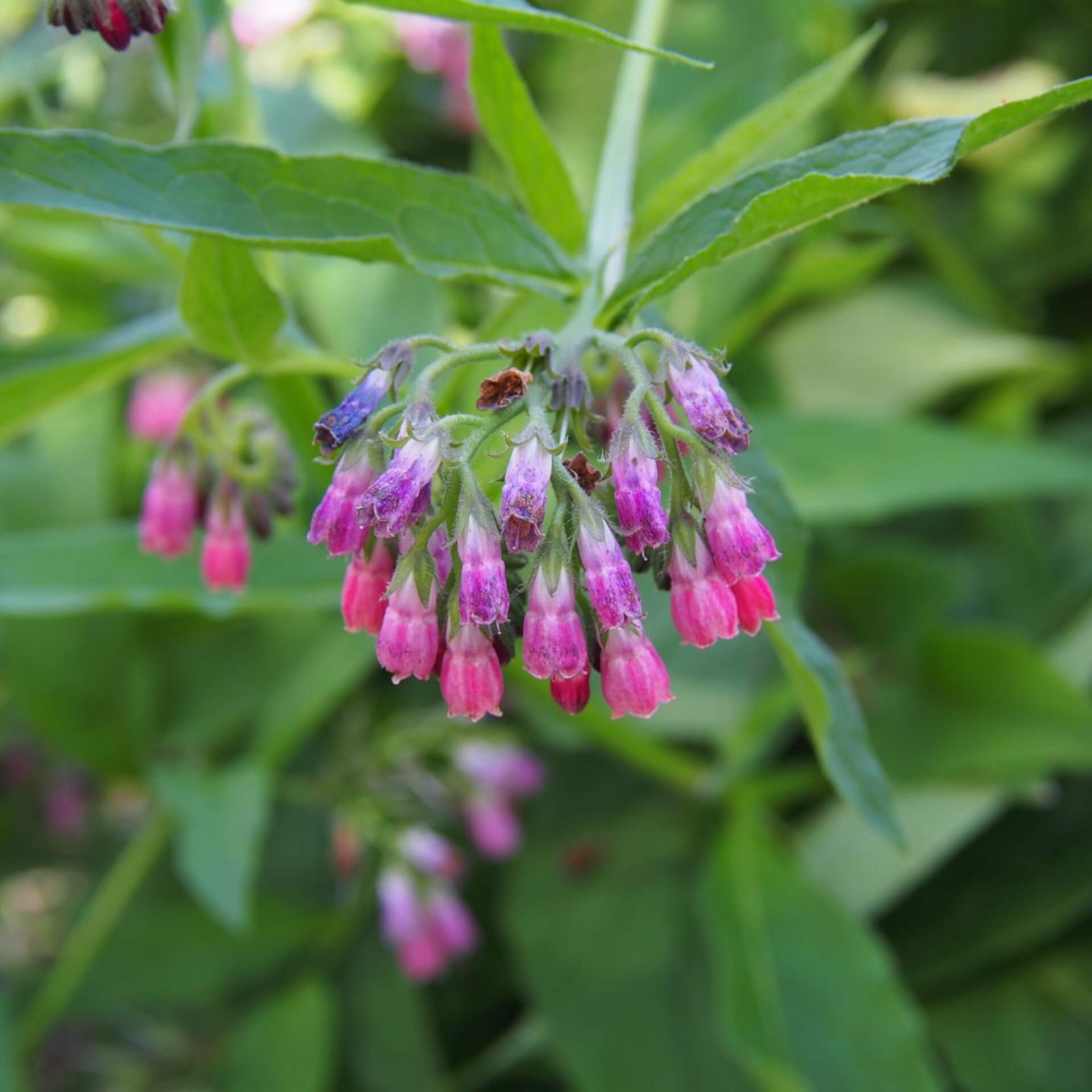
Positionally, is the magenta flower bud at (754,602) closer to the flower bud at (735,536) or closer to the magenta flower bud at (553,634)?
the flower bud at (735,536)

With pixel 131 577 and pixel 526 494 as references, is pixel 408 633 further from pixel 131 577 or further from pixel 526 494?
pixel 131 577

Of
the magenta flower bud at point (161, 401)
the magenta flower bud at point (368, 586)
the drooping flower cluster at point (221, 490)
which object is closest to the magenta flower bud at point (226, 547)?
the drooping flower cluster at point (221, 490)

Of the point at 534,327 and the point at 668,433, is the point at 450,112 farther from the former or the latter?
the point at 668,433

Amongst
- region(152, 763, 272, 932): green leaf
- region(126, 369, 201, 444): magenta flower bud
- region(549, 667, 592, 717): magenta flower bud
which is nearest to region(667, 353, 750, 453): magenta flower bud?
region(549, 667, 592, 717): magenta flower bud

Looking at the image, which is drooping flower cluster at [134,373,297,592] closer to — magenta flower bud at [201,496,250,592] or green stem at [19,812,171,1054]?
magenta flower bud at [201,496,250,592]

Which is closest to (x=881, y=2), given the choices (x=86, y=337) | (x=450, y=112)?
(x=450, y=112)
